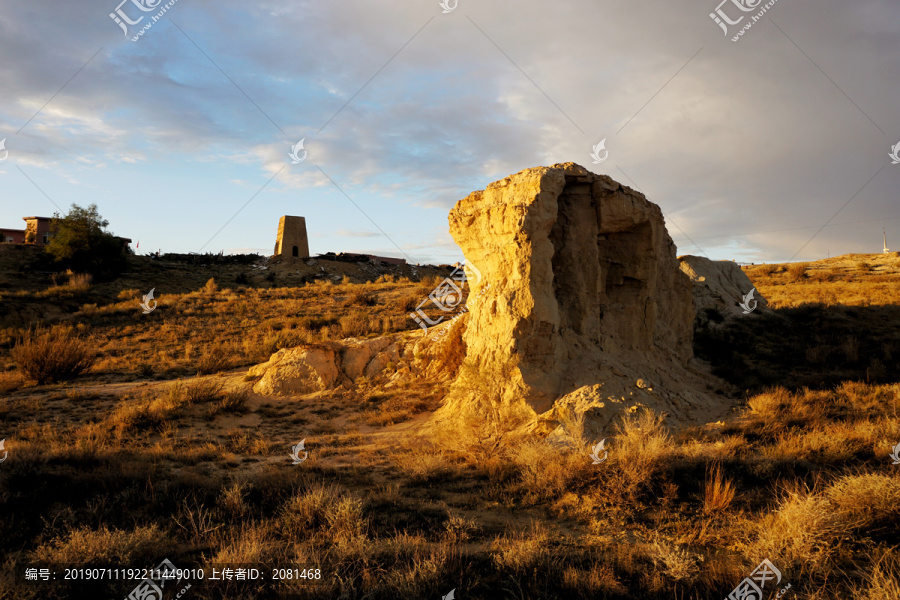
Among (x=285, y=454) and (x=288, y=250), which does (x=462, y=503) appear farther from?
(x=288, y=250)

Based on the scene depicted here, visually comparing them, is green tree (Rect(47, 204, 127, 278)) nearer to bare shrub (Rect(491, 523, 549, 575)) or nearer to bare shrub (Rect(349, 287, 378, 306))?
bare shrub (Rect(349, 287, 378, 306))

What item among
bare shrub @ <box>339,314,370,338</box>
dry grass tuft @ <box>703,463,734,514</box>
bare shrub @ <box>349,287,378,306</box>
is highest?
bare shrub @ <box>349,287,378,306</box>

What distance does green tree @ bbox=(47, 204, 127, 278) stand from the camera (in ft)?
100

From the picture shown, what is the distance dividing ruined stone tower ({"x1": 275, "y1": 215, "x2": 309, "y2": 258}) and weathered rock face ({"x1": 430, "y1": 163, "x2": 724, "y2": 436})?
107 ft

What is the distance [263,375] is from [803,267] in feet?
119

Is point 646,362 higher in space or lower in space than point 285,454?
higher

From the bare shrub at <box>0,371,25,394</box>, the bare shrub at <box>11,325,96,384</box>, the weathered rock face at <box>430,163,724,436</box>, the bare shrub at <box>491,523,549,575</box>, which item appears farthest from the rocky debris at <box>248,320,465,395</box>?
the bare shrub at <box>491,523,549,575</box>

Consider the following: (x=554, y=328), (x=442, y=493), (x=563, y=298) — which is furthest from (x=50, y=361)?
(x=563, y=298)

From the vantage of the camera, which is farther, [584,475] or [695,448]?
[695,448]

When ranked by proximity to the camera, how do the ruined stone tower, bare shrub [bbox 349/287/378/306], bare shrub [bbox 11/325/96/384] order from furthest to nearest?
the ruined stone tower
bare shrub [bbox 349/287/378/306]
bare shrub [bbox 11/325/96/384]

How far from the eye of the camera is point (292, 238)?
130 ft

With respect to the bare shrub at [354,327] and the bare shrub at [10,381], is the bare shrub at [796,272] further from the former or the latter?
the bare shrub at [10,381]

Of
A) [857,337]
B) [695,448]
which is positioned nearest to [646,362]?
[695,448]

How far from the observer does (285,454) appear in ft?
25.3
